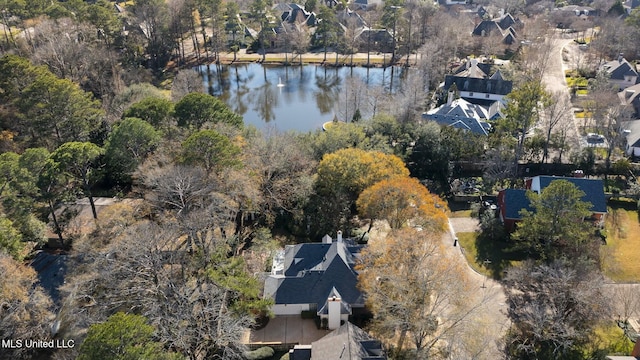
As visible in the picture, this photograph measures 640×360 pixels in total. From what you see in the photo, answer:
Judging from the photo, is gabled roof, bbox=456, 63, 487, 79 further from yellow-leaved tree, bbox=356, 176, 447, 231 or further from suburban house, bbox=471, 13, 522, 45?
yellow-leaved tree, bbox=356, 176, 447, 231

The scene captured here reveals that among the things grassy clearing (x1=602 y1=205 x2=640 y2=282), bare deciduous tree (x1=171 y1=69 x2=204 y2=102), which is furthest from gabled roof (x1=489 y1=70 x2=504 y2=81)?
bare deciduous tree (x1=171 y1=69 x2=204 y2=102)

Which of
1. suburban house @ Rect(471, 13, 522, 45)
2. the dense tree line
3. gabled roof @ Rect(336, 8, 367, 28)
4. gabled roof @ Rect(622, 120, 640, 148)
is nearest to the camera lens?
the dense tree line

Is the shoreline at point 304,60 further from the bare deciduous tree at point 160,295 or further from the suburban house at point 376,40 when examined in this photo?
the bare deciduous tree at point 160,295

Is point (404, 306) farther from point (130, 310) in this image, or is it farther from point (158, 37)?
point (158, 37)

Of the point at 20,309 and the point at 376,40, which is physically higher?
the point at 376,40

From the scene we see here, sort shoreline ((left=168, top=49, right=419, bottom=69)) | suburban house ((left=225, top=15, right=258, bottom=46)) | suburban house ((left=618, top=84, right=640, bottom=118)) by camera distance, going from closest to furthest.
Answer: suburban house ((left=618, top=84, right=640, bottom=118)) → shoreline ((left=168, top=49, right=419, bottom=69)) → suburban house ((left=225, top=15, right=258, bottom=46))

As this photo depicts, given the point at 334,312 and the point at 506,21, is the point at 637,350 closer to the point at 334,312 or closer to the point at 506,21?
the point at 334,312

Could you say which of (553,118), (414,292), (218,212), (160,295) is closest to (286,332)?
(160,295)
